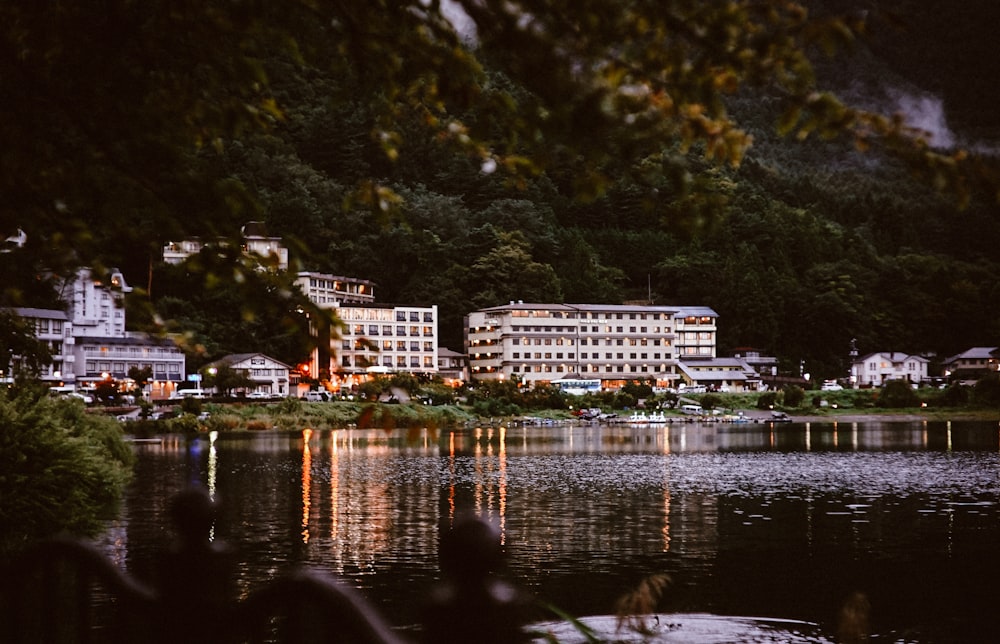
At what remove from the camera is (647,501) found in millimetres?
42031

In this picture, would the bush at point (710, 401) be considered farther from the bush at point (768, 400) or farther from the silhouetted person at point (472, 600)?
the silhouetted person at point (472, 600)

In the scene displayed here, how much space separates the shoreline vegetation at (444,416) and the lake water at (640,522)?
26697 millimetres

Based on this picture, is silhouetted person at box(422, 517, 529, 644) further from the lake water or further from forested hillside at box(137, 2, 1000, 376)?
forested hillside at box(137, 2, 1000, 376)

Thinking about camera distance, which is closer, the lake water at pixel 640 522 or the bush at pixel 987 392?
the lake water at pixel 640 522

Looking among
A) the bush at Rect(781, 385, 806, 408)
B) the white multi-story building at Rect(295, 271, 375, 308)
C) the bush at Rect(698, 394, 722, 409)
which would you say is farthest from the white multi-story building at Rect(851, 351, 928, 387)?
the white multi-story building at Rect(295, 271, 375, 308)

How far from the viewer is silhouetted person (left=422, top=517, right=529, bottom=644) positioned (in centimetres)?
258

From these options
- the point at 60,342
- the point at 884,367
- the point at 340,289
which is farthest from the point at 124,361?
the point at 884,367

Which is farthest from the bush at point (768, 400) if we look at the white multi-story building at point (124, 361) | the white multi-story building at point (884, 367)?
the white multi-story building at point (124, 361)

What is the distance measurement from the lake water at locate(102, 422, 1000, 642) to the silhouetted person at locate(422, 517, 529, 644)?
0.71 meters

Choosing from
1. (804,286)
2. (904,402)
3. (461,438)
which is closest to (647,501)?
(461,438)

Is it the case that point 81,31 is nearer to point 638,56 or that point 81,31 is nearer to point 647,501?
point 638,56

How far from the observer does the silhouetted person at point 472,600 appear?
8.45 ft

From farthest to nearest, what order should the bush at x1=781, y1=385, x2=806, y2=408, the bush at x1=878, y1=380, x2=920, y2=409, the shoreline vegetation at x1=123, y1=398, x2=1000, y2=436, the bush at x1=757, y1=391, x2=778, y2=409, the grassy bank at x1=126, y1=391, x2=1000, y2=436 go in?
the bush at x1=757, y1=391, x2=778, y2=409
the bush at x1=781, y1=385, x2=806, y2=408
the bush at x1=878, y1=380, x2=920, y2=409
the grassy bank at x1=126, y1=391, x2=1000, y2=436
the shoreline vegetation at x1=123, y1=398, x2=1000, y2=436

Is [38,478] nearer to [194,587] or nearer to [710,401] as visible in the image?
[194,587]
